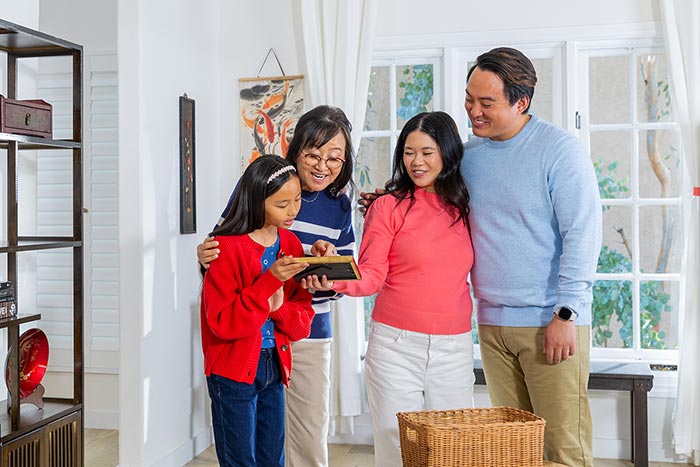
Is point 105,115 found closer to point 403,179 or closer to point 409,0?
point 409,0

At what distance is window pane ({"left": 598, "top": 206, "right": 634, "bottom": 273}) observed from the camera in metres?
4.02

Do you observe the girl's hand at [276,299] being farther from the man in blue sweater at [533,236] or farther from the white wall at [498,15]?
the white wall at [498,15]

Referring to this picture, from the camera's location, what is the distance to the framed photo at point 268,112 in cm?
423

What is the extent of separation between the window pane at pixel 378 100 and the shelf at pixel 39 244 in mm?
1898

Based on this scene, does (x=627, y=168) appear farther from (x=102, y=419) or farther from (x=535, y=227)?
(x=102, y=419)

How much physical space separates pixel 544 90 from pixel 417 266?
2.08 m

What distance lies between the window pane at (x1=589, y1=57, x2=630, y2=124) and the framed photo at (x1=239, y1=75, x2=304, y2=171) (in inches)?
59.9

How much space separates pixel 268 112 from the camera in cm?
426

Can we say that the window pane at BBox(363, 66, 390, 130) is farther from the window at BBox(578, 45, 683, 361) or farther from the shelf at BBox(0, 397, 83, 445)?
the shelf at BBox(0, 397, 83, 445)

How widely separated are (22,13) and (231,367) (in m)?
1.60

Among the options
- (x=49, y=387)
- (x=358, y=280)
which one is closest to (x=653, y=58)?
(x=358, y=280)

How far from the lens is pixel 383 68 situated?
4.25 meters

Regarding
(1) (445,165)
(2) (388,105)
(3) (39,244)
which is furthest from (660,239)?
(3) (39,244)

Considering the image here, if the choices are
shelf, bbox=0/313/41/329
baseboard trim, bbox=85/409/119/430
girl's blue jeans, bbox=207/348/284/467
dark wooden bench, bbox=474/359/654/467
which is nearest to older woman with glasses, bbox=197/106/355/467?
girl's blue jeans, bbox=207/348/284/467
